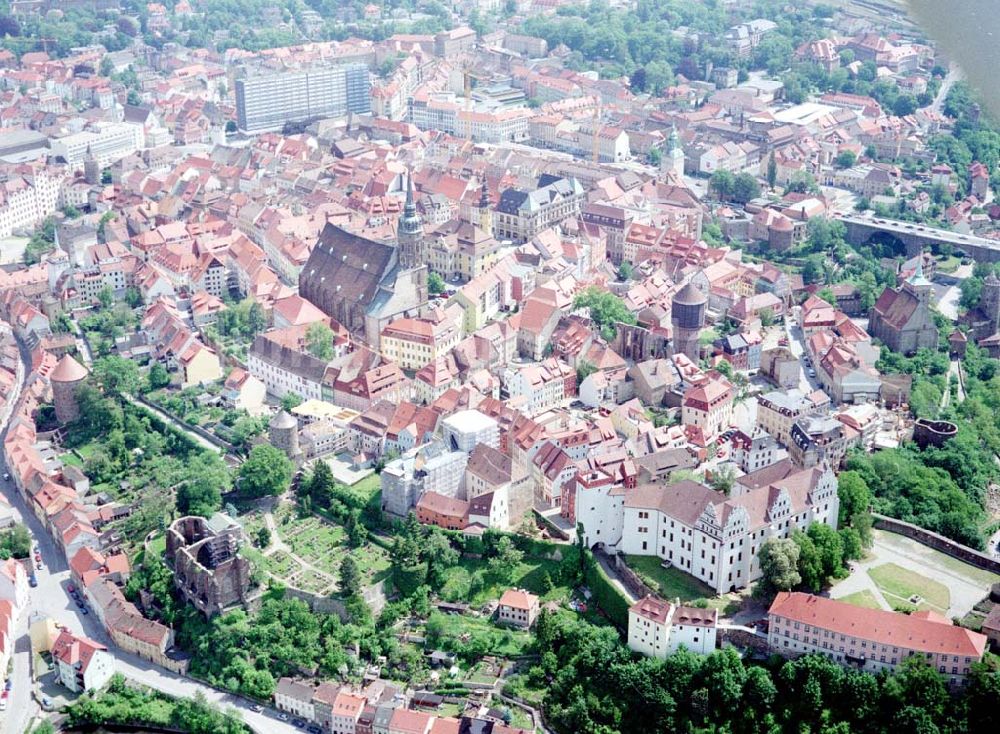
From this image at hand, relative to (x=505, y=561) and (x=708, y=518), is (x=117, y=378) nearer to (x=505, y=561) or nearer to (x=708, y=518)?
(x=505, y=561)

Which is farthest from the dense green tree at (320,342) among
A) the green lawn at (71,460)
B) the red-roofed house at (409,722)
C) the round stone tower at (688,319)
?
the red-roofed house at (409,722)

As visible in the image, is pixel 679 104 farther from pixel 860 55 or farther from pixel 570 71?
pixel 860 55

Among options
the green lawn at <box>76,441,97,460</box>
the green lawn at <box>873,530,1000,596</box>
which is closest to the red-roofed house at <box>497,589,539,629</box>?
the green lawn at <box>873,530,1000,596</box>

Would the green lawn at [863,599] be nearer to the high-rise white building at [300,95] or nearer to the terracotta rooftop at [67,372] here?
the terracotta rooftop at [67,372]

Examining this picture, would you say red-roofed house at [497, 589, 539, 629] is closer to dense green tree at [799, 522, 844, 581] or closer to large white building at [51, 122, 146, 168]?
dense green tree at [799, 522, 844, 581]

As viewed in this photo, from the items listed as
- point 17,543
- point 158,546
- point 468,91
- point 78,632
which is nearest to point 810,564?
point 158,546

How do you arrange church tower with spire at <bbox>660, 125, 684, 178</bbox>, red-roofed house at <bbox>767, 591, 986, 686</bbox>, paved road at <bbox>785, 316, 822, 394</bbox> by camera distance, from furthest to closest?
1. church tower with spire at <bbox>660, 125, 684, 178</bbox>
2. paved road at <bbox>785, 316, 822, 394</bbox>
3. red-roofed house at <bbox>767, 591, 986, 686</bbox>
